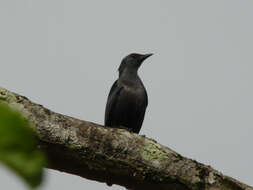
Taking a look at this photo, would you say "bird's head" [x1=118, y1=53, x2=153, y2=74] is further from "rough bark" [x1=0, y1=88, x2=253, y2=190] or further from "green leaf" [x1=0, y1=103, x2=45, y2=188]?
"green leaf" [x1=0, y1=103, x2=45, y2=188]

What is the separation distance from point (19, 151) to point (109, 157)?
264 cm

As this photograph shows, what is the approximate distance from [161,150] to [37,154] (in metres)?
2.84

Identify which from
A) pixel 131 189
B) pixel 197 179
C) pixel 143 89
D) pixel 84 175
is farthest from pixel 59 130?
pixel 143 89

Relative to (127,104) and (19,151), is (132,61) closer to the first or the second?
(127,104)

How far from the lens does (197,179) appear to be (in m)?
3.05

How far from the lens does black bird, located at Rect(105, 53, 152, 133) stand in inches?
256

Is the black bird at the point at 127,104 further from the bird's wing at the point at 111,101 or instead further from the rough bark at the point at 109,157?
the rough bark at the point at 109,157

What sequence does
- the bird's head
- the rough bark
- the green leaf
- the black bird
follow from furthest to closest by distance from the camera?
1. the bird's head
2. the black bird
3. the rough bark
4. the green leaf

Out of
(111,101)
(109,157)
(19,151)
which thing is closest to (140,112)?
(111,101)

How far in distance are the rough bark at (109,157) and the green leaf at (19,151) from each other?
2548 millimetres

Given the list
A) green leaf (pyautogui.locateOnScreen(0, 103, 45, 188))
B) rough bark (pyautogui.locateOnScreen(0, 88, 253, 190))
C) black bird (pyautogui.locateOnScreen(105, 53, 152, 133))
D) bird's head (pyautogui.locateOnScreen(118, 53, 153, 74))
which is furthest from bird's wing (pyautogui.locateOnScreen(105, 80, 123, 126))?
green leaf (pyautogui.locateOnScreen(0, 103, 45, 188))

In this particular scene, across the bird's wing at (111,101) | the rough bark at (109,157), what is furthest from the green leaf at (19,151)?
the bird's wing at (111,101)

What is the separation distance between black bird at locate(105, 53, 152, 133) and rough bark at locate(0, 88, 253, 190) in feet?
11.0

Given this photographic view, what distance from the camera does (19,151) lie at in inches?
13.9
